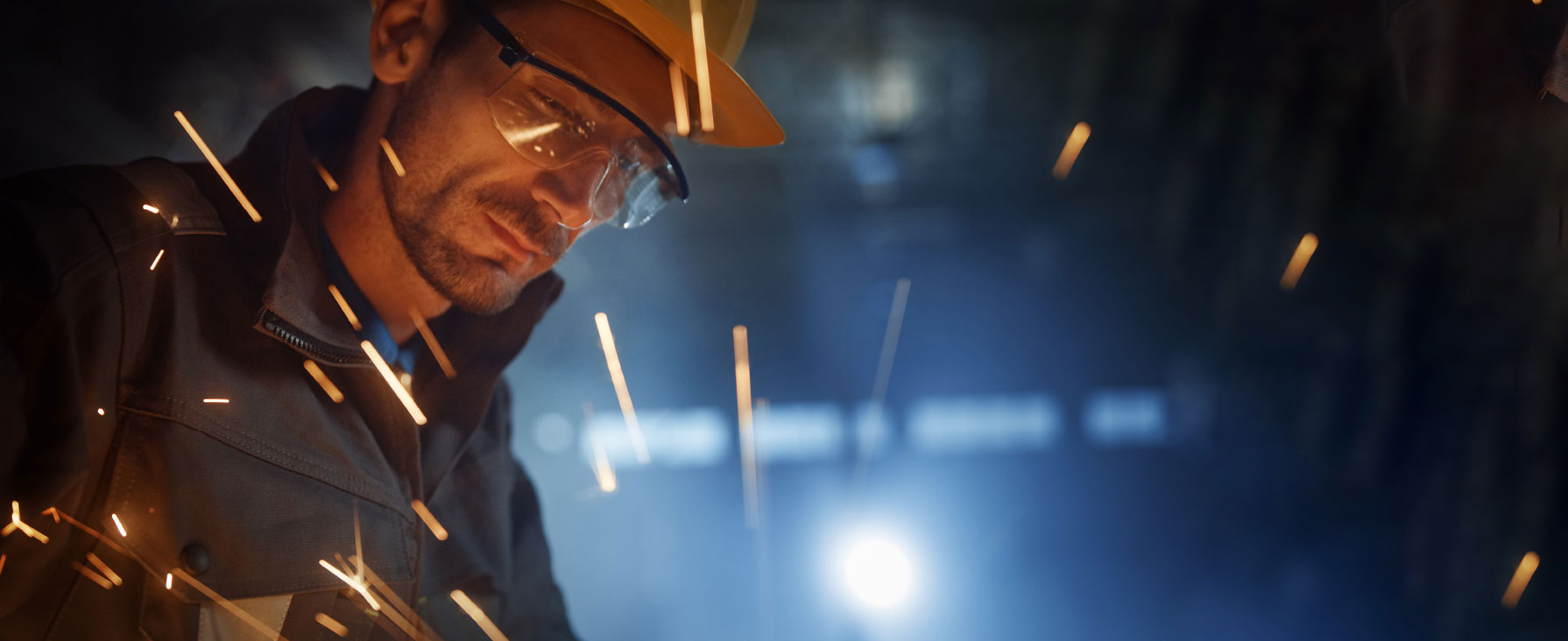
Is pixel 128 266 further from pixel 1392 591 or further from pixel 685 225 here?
pixel 1392 591

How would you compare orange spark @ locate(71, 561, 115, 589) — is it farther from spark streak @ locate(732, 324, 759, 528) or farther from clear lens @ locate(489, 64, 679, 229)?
spark streak @ locate(732, 324, 759, 528)

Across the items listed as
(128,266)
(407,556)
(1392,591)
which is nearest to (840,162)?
(407,556)

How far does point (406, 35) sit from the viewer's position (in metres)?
0.99

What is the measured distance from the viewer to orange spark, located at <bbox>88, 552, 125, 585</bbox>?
71 centimetres

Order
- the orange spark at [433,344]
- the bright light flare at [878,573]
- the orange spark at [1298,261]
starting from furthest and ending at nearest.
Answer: the bright light flare at [878,573]
the orange spark at [1298,261]
the orange spark at [433,344]

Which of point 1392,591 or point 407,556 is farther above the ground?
point 1392,591

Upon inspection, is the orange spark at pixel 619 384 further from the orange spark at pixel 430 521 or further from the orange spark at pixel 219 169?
the orange spark at pixel 219 169

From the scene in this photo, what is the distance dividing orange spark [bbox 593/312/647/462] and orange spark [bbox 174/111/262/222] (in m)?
0.63

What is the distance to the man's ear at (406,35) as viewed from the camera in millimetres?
983

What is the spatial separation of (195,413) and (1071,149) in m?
1.86

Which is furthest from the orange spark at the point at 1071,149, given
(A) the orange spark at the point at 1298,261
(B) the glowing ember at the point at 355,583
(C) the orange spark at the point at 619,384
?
(B) the glowing ember at the point at 355,583

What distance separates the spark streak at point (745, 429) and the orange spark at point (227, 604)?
151 centimetres

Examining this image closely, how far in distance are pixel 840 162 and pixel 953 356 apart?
1033 millimetres

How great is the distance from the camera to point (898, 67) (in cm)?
165
